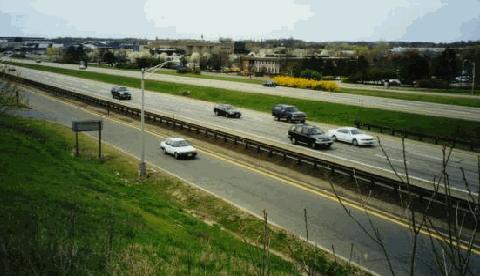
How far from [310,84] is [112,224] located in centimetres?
7423

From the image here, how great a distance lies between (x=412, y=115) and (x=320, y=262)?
3614cm

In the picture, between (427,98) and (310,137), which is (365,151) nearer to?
(310,137)

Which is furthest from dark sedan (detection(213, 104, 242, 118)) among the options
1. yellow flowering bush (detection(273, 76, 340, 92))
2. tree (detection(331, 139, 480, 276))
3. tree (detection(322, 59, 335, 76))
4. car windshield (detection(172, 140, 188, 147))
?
tree (detection(322, 59, 335, 76))

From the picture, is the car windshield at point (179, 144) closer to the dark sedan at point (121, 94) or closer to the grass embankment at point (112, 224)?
the grass embankment at point (112, 224)

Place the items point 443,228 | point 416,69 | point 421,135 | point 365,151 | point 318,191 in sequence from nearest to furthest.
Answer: point 443,228
point 318,191
point 365,151
point 421,135
point 416,69

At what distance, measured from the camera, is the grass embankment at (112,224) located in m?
9.63

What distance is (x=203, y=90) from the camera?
7788cm

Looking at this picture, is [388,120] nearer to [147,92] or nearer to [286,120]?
[286,120]

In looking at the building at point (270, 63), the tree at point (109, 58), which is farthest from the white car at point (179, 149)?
the tree at point (109, 58)

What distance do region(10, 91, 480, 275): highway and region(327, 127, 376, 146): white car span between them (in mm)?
10918

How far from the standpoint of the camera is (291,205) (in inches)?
841

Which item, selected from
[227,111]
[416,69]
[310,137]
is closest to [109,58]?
[416,69]

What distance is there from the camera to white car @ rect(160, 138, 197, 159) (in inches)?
1217

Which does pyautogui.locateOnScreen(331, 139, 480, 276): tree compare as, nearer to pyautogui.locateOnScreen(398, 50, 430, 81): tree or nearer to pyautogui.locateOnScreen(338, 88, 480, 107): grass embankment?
pyautogui.locateOnScreen(338, 88, 480, 107): grass embankment
